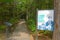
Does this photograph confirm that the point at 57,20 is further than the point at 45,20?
No

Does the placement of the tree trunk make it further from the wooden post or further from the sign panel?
the sign panel

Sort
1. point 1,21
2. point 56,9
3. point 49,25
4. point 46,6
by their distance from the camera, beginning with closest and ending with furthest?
point 56,9 → point 49,25 → point 46,6 → point 1,21

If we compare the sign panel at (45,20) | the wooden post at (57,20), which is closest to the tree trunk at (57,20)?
the wooden post at (57,20)

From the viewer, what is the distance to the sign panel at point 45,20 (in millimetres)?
5672

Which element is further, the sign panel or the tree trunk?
the sign panel

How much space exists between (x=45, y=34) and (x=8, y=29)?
16.9ft

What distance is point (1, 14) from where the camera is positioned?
18.3 metres

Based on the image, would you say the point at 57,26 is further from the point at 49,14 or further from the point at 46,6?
the point at 46,6

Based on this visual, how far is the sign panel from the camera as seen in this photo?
567 centimetres

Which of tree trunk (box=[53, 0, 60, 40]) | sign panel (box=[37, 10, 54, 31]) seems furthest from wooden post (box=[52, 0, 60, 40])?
sign panel (box=[37, 10, 54, 31])

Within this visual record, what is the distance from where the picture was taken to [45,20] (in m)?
5.78

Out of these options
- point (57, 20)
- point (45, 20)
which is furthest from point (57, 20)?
point (45, 20)

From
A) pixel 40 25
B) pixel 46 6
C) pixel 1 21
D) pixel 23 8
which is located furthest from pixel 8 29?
pixel 23 8

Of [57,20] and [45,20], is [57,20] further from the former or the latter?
[45,20]
